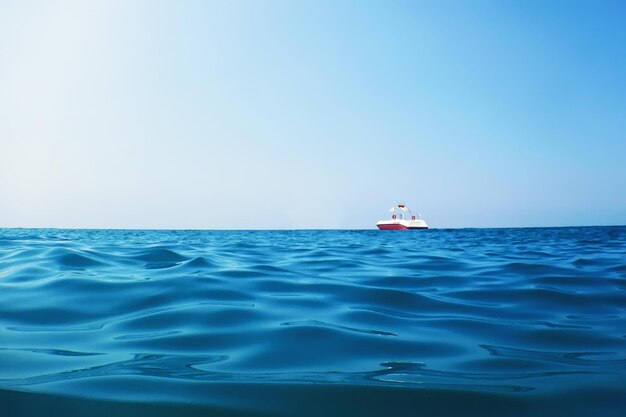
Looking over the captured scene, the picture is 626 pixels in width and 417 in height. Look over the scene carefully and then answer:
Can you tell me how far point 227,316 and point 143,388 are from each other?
1319 mm

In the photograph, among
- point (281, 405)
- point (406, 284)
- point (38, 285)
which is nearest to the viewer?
point (281, 405)

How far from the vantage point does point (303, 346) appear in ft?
7.84

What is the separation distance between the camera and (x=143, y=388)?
1706mm

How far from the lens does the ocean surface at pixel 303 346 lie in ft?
5.30

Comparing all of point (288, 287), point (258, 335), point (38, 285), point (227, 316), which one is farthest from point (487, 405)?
point (38, 285)

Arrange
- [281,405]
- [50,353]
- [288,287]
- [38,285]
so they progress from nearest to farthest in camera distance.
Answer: [281,405] < [50,353] < [38,285] < [288,287]

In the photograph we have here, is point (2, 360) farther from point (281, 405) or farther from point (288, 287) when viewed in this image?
point (288, 287)

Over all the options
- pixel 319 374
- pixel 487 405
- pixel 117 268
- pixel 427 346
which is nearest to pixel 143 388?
pixel 319 374

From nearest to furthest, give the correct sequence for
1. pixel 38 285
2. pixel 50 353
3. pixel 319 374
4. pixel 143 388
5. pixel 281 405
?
pixel 281 405, pixel 143 388, pixel 319 374, pixel 50 353, pixel 38 285

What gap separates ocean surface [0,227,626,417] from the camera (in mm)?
1615

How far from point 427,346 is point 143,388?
Answer: 166cm

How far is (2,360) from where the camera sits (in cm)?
204

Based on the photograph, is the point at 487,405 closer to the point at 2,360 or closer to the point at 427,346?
the point at 427,346

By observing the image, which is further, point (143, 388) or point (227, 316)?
point (227, 316)
